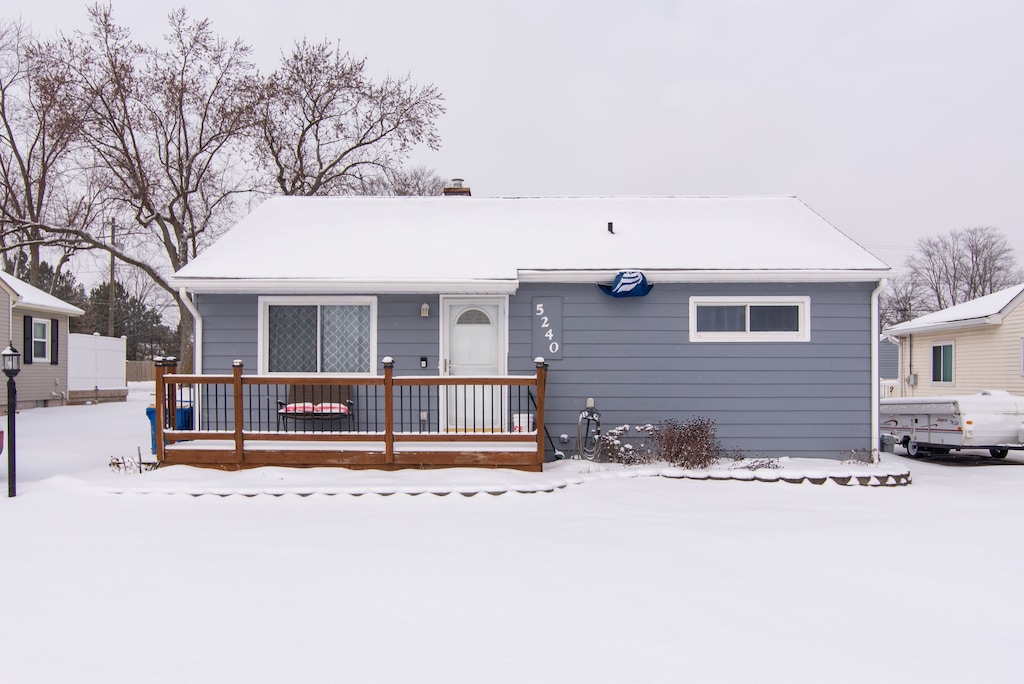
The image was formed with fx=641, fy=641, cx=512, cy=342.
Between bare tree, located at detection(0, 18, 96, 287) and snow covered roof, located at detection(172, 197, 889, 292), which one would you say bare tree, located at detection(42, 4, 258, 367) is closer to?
bare tree, located at detection(0, 18, 96, 287)

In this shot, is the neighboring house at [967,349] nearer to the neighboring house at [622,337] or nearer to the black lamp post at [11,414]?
the neighboring house at [622,337]

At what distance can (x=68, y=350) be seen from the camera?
788 inches

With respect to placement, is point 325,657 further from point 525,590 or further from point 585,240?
point 585,240

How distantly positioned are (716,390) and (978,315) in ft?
32.7

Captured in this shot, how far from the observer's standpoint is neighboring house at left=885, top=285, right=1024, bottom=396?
1402 cm

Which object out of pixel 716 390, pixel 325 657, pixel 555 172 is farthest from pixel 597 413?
pixel 555 172

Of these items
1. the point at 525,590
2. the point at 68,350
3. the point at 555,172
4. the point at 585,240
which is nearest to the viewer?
the point at 525,590

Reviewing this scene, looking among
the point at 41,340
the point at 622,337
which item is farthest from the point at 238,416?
the point at 41,340

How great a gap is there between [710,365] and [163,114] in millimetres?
18139

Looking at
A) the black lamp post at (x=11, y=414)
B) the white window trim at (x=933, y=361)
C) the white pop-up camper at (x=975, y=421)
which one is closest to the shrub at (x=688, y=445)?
the white pop-up camper at (x=975, y=421)

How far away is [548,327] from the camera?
8.70 m

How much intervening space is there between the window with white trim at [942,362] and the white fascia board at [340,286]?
1335 centimetres

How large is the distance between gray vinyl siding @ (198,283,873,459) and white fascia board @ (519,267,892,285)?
0.40 feet

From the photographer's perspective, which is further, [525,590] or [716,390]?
[716,390]
